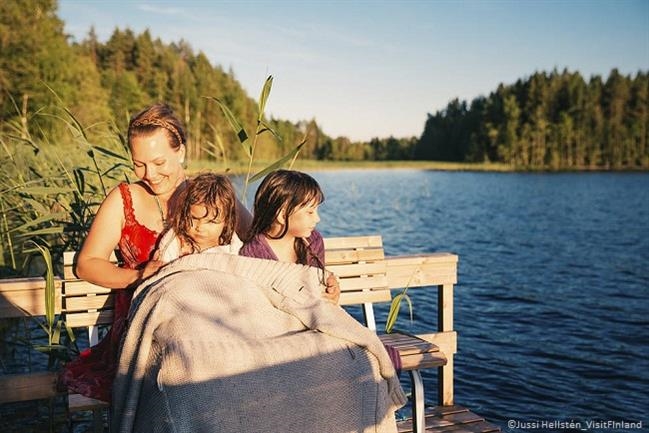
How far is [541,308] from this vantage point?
951cm

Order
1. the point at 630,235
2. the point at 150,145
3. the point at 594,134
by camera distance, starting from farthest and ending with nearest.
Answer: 1. the point at 594,134
2. the point at 630,235
3. the point at 150,145

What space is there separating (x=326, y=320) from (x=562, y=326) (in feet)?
22.9

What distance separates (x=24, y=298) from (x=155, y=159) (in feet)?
2.89

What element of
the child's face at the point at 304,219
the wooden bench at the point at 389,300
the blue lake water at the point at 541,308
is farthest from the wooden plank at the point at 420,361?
the blue lake water at the point at 541,308

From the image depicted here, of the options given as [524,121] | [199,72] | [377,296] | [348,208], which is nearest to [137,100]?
[199,72]

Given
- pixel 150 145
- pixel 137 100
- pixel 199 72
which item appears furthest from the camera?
pixel 199 72

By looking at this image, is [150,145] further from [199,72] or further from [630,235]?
[199,72]

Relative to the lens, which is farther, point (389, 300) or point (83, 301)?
point (389, 300)

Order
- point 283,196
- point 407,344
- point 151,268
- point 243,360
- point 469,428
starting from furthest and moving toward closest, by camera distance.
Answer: point 469,428 < point 407,344 < point 283,196 < point 151,268 < point 243,360

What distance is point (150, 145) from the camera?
2613 millimetres

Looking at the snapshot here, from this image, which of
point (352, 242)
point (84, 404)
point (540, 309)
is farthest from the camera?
point (540, 309)

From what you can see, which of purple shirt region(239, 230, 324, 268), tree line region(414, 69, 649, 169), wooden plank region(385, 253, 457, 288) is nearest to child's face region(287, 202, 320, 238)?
purple shirt region(239, 230, 324, 268)

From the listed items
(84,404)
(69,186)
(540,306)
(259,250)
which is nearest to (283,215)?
(259,250)

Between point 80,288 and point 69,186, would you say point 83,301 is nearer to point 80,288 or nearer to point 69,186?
point 80,288
